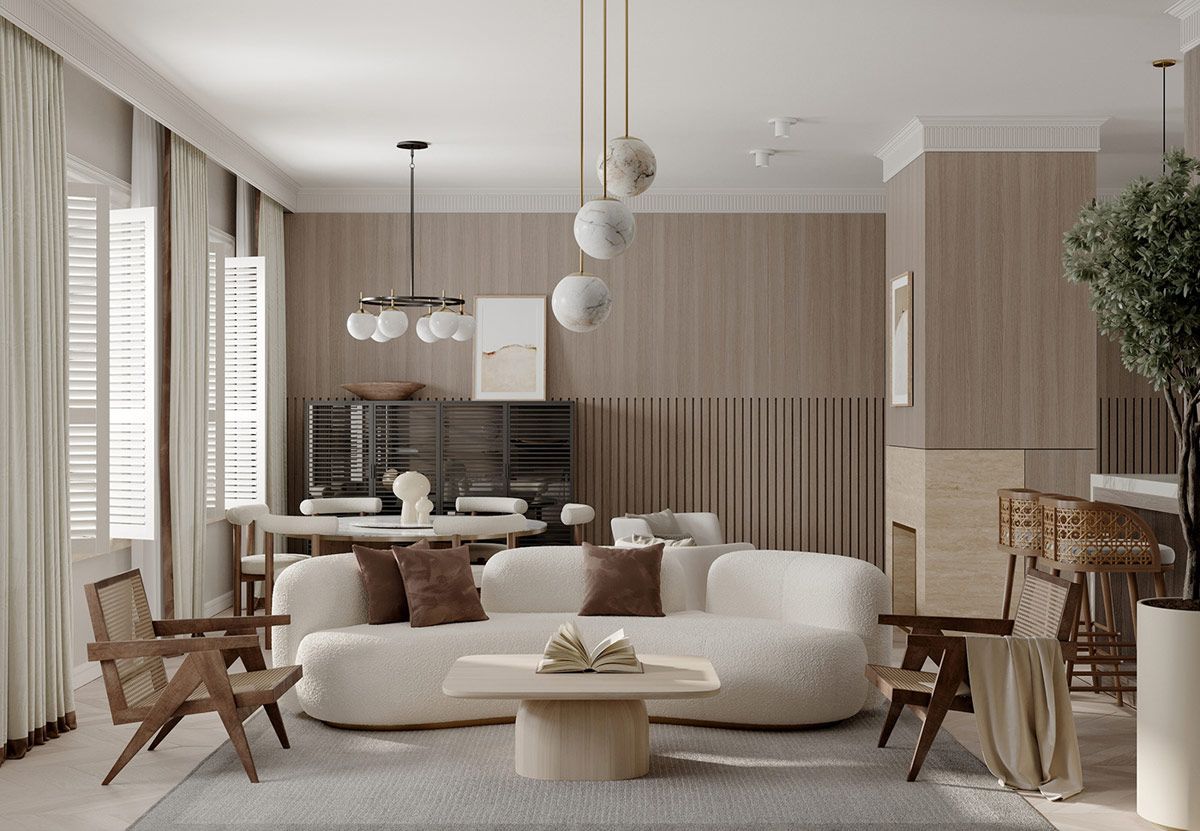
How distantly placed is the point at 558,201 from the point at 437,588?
5074 millimetres

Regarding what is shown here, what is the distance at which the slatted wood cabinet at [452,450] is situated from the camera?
923cm

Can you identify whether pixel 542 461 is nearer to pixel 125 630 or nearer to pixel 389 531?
pixel 389 531

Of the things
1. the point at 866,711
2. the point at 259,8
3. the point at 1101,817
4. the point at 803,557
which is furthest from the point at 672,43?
the point at 1101,817

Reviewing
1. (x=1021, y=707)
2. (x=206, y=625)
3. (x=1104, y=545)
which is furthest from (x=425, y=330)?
(x=1021, y=707)

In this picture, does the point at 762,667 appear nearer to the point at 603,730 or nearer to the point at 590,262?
the point at 603,730

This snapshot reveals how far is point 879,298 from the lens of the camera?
9.96 metres

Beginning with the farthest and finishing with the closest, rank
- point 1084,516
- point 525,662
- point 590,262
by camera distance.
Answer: point 590,262, point 1084,516, point 525,662

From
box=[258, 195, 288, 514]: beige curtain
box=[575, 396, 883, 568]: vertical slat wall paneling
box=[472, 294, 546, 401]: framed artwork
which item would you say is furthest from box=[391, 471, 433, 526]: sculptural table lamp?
box=[575, 396, 883, 568]: vertical slat wall paneling

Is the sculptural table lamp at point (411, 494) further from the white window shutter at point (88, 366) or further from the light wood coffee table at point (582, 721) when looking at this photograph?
the light wood coffee table at point (582, 721)

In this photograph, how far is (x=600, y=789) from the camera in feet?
14.8

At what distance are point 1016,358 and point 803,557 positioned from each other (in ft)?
8.39

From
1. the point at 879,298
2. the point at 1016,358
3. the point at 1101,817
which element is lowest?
the point at 1101,817

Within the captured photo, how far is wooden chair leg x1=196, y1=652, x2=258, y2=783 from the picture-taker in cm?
460

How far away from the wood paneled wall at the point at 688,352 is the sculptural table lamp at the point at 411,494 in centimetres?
228
